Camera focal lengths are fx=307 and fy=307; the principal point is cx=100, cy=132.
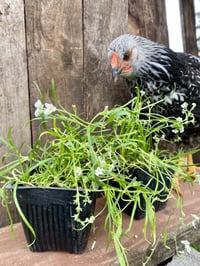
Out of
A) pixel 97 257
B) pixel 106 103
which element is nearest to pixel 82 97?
pixel 106 103

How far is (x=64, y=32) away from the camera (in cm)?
125

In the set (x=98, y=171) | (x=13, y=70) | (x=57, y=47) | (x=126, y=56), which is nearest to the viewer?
(x=98, y=171)

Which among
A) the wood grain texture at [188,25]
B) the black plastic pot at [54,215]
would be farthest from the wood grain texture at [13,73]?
the wood grain texture at [188,25]

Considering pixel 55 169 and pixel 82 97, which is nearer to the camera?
pixel 55 169

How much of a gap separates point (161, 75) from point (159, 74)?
1cm

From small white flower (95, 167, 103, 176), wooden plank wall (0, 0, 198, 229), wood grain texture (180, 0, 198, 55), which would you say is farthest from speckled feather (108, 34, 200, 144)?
small white flower (95, 167, 103, 176)

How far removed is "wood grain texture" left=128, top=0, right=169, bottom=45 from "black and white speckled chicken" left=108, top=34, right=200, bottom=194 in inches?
6.9

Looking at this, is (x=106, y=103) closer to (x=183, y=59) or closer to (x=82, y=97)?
(x=82, y=97)

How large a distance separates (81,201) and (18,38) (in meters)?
0.67

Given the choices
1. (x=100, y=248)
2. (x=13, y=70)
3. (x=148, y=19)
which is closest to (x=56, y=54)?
(x=13, y=70)

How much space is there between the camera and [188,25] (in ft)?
6.25

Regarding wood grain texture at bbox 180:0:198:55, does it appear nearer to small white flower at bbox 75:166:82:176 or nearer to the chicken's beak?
the chicken's beak

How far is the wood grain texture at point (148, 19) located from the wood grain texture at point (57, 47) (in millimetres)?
333

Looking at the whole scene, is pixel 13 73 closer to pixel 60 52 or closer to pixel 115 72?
pixel 60 52
